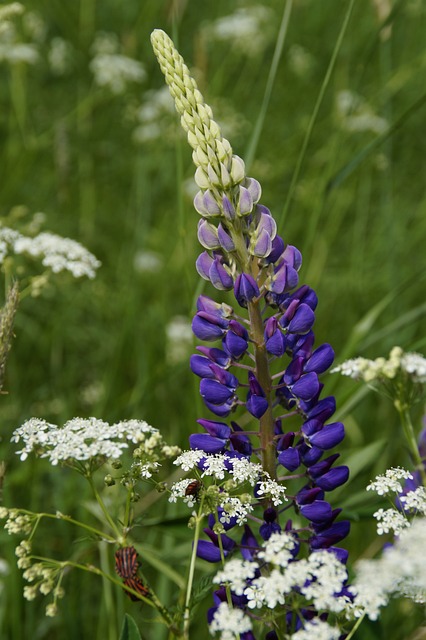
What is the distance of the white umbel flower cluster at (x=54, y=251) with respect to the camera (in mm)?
2832

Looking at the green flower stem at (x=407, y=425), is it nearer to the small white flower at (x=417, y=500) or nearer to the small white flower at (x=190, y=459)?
the small white flower at (x=417, y=500)

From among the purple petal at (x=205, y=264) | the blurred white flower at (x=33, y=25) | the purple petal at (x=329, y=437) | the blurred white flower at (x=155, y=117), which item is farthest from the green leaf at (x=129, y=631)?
the blurred white flower at (x=33, y=25)

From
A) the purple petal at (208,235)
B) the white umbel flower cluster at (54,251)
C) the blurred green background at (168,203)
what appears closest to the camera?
the purple petal at (208,235)

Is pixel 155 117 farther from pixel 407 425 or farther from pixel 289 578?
pixel 289 578

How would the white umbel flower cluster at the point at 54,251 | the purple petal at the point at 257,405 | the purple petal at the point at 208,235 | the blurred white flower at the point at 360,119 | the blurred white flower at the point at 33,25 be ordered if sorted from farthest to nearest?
1. the blurred white flower at the point at 33,25
2. the blurred white flower at the point at 360,119
3. the white umbel flower cluster at the point at 54,251
4. the purple petal at the point at 208,235
5. the purple petal at the point at 257,405

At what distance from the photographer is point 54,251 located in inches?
115

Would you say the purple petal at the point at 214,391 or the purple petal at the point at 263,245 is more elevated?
the purple petal at the point at 263,245

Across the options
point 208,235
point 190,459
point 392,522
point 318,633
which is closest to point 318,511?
point 392,522

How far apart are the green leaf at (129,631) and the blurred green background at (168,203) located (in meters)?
0.65

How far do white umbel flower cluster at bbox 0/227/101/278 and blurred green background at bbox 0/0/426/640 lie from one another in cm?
31

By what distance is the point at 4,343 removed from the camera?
5.83 feet

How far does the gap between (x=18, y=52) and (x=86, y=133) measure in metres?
0.81

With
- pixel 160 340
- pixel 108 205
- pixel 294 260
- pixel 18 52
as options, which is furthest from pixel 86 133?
pixel 294 260

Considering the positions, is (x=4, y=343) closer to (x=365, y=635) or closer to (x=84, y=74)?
(x=365, y=635)
